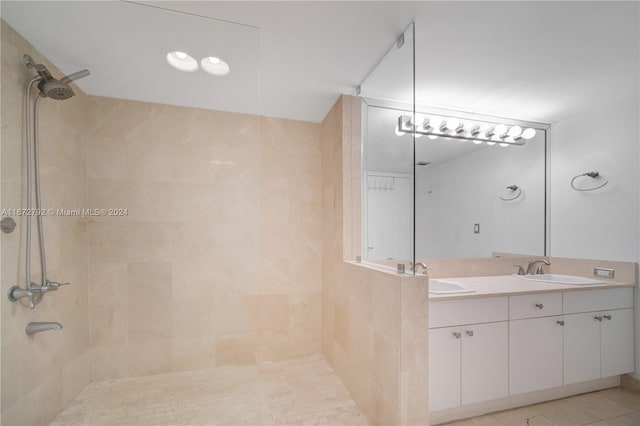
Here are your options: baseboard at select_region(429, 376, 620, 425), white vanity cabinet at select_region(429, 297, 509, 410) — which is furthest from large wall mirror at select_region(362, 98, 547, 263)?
baseboard at select_region(429, 376, 620, 425)

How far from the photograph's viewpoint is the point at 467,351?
165 centimetres

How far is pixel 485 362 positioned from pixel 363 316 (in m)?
0.80

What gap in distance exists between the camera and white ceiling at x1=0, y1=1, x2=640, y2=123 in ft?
4.29

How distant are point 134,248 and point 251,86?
1.24m

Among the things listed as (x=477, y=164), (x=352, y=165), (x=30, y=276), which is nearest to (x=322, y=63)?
(x=352, y=165)

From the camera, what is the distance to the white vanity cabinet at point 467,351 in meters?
1.60

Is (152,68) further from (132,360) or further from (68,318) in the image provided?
(132,360)

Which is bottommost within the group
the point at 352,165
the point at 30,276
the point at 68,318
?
the point at 68,318

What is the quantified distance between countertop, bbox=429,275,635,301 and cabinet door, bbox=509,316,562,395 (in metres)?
0.20

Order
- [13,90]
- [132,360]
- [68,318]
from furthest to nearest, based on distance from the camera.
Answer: [132,360] < [68,318] < [13,90]

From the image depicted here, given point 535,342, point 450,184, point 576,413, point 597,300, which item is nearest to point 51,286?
point 450,184

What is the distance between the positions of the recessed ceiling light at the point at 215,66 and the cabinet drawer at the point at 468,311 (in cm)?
187

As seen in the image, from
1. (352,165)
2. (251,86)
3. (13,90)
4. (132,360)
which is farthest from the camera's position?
(352,165)

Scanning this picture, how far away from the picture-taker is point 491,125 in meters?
2.41
